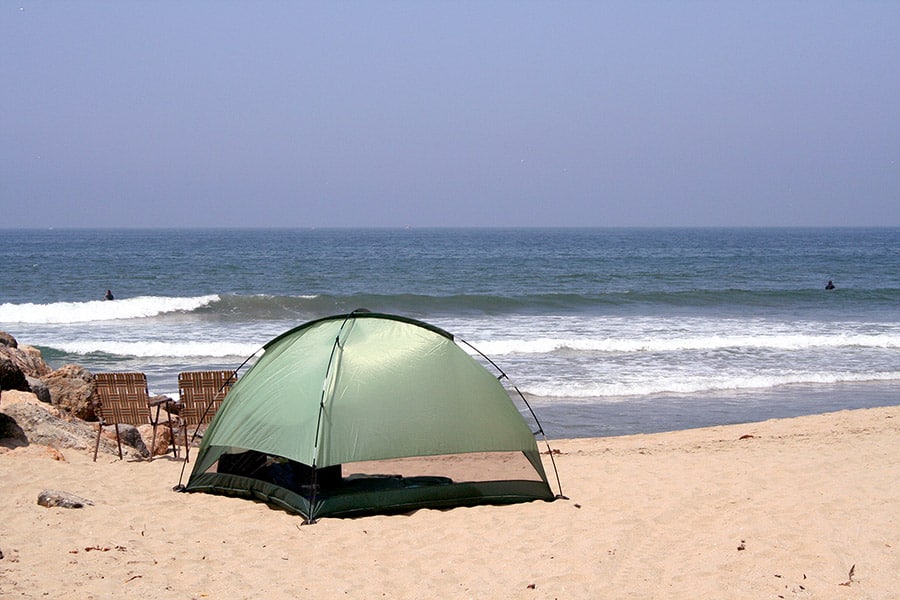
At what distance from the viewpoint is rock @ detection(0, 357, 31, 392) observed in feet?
29.5

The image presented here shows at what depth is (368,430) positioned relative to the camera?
700 cm

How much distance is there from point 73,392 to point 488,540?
6.32m

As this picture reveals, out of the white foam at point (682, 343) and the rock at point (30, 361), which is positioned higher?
the rock at point (30, 361)

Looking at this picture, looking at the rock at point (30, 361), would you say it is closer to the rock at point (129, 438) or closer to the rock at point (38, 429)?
the rock at point (38, 429)

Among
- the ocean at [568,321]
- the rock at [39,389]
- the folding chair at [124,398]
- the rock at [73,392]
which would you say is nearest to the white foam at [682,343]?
the ocean at [568,321]

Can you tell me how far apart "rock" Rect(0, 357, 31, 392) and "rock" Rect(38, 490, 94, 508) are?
2.84 m

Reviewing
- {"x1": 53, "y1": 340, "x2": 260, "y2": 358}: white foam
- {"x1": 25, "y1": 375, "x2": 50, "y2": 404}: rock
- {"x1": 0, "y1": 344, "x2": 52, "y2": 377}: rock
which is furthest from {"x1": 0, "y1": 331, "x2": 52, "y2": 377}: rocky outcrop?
{"x1": 53, "y1": 340, "x2": 260, "y2": 358}: white foam

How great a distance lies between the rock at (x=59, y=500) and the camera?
6.48 meters

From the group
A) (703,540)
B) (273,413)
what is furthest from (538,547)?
(273,413)

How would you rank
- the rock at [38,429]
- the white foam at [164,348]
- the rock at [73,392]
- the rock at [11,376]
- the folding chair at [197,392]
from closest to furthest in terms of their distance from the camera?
the rock at [38,429], the rock at [11,376], the rock at [73,392], the folding chair at [197,392], the white foam at [164,348]

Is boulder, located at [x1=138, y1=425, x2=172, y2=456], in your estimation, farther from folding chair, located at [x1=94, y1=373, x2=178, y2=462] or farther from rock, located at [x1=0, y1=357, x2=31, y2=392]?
rock, located at [x1=0, y1=357, x2=31, y2=392]

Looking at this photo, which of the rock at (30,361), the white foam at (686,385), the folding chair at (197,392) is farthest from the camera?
the white foam at (686,385)

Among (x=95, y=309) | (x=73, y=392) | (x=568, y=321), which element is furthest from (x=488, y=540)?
(x=95, y=309)

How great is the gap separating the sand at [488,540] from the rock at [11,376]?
1.13 meters
